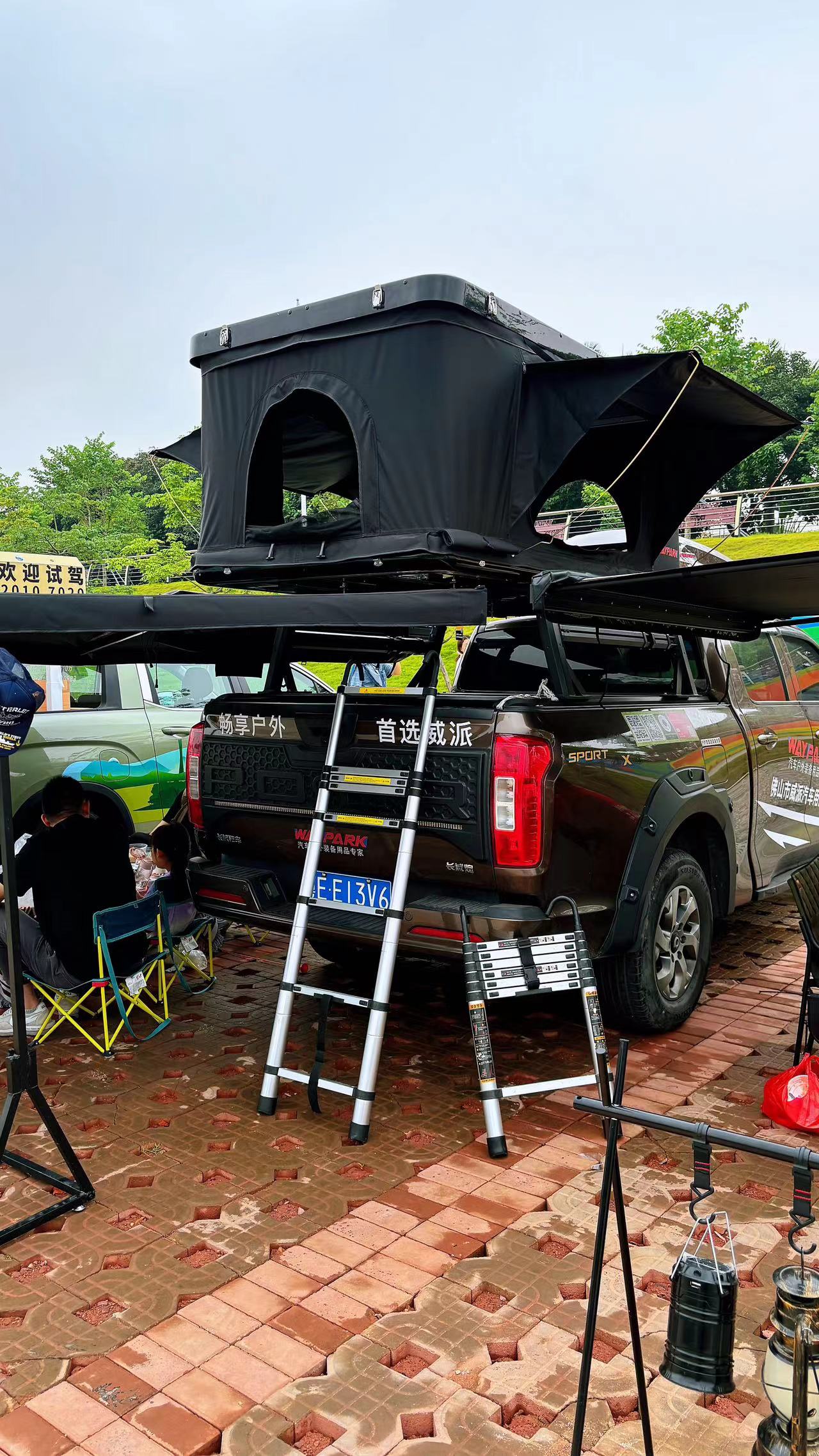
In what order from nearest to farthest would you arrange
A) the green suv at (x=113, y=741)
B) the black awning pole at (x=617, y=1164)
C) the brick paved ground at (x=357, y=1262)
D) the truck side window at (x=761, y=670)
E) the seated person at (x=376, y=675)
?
the black awning pole at (x=617, y=1164) → the brick paved ground at (x=357, y=1262) → the truck side window at (x=761, y=670) → the green suv at (x=113, y=741) → the seated person at (x=376, y=675)

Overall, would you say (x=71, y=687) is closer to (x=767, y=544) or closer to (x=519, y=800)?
(x=519, y=800)

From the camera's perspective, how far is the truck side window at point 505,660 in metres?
5.13

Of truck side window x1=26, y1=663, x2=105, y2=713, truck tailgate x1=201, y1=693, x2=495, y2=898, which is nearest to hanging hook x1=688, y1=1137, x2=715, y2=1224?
truck tailgate x1=201, y1=693, x2=495, y2=898

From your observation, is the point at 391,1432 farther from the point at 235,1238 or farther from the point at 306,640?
the point at 306,640

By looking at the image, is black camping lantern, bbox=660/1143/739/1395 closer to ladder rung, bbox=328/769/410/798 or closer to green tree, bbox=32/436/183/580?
ladder rung, bbox=328/769/410/798

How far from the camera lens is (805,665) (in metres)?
6.76

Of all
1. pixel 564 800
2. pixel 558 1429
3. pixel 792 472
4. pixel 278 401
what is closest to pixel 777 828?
pixel 564 800

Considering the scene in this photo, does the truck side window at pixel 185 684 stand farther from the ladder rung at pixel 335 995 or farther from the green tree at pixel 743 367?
the green tree at pixel 743 367

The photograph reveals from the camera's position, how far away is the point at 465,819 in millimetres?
3900

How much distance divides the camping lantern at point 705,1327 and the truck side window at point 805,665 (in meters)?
5.23

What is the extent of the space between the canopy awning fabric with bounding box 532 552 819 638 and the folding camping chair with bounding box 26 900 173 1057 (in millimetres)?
2280

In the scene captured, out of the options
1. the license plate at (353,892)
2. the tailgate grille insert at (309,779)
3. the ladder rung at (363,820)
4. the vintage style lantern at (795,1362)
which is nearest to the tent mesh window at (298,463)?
the tailgate grille insert at (309,779)

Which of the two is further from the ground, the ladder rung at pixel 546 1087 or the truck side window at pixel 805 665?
the truck side window at pixel 805 665

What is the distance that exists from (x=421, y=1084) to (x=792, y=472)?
45.2 m
